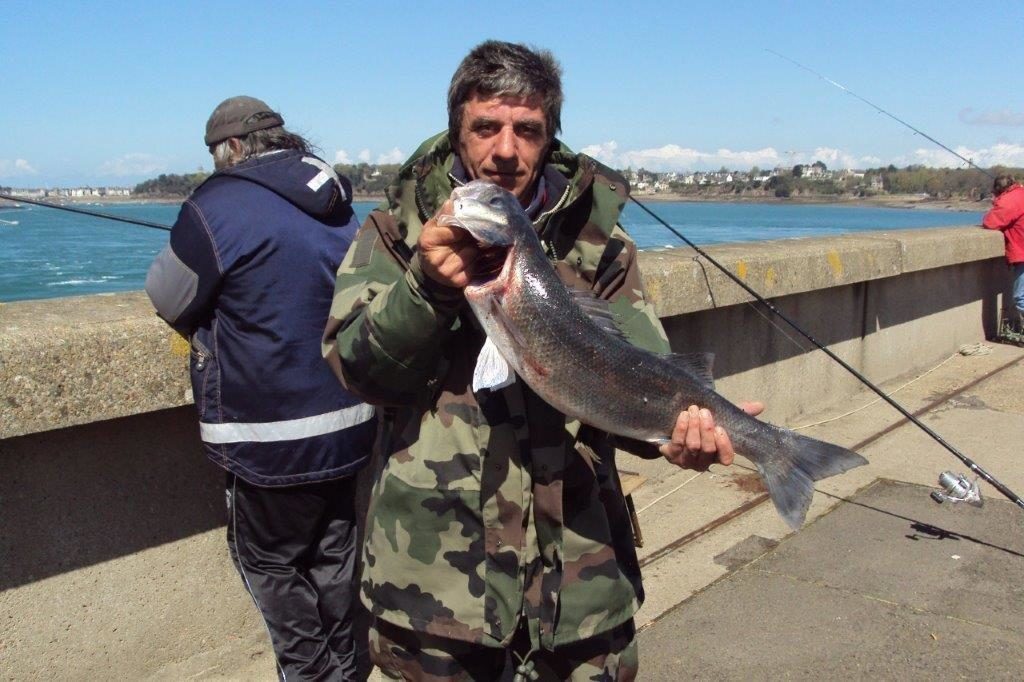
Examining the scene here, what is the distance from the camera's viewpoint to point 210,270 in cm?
336

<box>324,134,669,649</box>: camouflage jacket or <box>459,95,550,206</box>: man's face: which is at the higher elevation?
<box>459,95,550,206</box>: man's face

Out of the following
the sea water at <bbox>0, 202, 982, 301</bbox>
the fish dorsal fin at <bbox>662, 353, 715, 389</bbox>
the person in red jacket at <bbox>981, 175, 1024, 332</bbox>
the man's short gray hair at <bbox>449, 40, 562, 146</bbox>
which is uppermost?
the man's short gray hair at <bbox>449, 40, 562, 146</bbox>

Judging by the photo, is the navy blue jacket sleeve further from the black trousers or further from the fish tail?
the fish tail

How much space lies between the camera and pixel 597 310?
2.53 m

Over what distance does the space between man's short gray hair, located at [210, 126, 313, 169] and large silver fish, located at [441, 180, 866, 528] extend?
1753 mm

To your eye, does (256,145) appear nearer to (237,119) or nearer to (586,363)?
(237,119)

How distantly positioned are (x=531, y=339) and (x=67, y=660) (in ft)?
8.09

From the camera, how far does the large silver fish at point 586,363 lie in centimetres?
231

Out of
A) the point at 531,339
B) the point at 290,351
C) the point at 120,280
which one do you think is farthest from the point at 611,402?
the point at 120,280

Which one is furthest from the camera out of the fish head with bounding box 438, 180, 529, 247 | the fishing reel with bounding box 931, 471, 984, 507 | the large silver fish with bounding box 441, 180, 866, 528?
the fishing reel with bounding box 931, 471, 984, 507

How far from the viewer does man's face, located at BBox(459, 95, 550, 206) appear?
2568 mm

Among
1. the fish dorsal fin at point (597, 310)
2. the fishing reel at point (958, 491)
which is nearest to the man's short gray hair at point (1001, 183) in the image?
the fishing reel at point (958, 491)

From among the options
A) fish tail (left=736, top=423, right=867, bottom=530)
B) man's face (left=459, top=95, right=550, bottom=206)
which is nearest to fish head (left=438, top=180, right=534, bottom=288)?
man's face (left=459, top=95, right=550, bottom=206)

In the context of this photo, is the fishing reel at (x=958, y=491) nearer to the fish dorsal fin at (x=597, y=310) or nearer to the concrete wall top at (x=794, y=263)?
the concrete wall top at (x=794, y=263)
